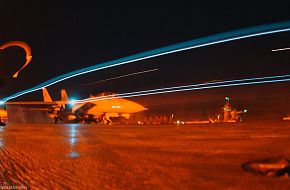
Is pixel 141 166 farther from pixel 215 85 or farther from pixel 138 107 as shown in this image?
pixel 138 107

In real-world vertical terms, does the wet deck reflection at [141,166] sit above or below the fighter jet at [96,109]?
below

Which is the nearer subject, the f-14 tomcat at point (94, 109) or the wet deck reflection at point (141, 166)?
the wet deck reflection at point (141, 166)

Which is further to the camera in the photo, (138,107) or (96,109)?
(96,109)

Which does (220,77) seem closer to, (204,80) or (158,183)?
(204,80)

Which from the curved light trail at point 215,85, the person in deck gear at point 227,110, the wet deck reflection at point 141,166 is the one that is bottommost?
the wet deck reflection at point 141,166

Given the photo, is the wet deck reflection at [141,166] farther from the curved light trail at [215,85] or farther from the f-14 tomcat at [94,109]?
the f-14 tomcat at [94,109]

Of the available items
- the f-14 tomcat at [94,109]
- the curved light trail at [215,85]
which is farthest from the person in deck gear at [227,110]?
the f-14 tomcat at [94,109]

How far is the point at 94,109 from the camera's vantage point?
101 ft

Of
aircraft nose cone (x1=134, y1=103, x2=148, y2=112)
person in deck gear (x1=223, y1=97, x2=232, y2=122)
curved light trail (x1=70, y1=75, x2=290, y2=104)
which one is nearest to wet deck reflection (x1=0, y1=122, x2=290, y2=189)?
curved light trail (x1=70, y1=75, x2=290, y2=104)

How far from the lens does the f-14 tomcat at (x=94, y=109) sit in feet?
91.6

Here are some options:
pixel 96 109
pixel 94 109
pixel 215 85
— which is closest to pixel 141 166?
pixel 215 85

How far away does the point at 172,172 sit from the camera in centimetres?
398

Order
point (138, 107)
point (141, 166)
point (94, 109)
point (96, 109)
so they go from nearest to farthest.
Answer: point (141, 166) < point (138, 107) < point (96, 109) < point (94, 109)

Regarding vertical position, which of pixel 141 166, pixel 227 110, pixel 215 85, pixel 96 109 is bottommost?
pixel 141 166
